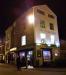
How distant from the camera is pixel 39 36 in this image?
134ft

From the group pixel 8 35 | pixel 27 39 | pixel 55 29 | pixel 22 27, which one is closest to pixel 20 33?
pixel 22 27

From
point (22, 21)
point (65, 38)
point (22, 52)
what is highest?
point (22, 21)

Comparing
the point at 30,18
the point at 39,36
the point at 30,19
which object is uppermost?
the point at 30,18

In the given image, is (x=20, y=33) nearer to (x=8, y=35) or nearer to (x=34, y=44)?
(x=34, y=44)

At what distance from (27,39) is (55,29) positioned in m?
5.99

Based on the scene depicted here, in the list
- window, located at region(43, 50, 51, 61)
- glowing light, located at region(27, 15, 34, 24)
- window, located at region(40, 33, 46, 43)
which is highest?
glowing light, located at region(27, 15, 34, 24)

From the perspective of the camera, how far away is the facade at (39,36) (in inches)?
1590

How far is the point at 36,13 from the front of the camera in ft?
136

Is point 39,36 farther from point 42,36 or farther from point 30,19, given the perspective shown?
point 30,19

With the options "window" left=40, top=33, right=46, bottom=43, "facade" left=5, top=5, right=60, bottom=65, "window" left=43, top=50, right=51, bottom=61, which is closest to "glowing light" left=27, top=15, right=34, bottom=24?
"facade" left=5, top=5, right=60, bottom=65

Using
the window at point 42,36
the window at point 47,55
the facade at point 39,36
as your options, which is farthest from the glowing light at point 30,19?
the window at point 47,55

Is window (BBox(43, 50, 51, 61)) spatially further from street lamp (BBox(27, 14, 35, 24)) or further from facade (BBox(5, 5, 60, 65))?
street lamp (BBox(27, 14, 35, 24))

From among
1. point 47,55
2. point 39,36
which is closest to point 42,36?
point 39,36

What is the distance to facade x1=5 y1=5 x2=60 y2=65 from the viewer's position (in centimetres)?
4038
